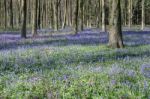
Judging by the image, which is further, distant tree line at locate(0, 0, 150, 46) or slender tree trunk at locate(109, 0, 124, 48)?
distant tree line at locate(0, 0, 150, 46)

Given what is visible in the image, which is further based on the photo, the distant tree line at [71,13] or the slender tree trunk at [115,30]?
the distant tree line at [71,13]

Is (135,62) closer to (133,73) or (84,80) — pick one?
(133,73)

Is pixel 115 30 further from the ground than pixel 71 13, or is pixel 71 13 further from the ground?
pixel 71 13

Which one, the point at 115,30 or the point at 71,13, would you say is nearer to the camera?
the point at 115,30

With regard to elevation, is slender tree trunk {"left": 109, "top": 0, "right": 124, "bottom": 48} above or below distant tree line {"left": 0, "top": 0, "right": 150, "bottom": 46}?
below

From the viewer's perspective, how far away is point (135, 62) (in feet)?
43.8

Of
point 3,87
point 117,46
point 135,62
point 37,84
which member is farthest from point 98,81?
point 117,46

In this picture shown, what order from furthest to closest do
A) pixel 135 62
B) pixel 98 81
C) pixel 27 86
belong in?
1. pixel 135 62
2. pixel 98 81
3. pixel 27 86

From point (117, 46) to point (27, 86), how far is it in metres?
13.0

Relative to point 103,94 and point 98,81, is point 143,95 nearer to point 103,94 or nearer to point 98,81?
point 103,94

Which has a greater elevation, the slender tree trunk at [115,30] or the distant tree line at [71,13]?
the distant tree line at [71,13]

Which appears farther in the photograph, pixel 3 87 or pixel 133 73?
pixel 133 73

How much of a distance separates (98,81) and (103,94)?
163 cm

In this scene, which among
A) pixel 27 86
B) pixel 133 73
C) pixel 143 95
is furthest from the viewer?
pixel 133 73
